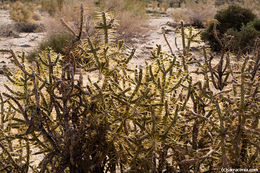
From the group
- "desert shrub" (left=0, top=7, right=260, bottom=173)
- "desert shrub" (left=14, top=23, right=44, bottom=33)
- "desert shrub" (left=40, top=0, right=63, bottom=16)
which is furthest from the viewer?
"desert shrub" (left=40, top=0, right=63, bottom=16)

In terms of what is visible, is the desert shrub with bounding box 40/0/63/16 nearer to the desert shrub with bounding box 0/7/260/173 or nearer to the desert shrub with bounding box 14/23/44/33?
the desert shrub with bounding box 14/23/44/33

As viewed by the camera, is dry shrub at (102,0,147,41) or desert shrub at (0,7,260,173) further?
dry shrub at (102,0,147,41)

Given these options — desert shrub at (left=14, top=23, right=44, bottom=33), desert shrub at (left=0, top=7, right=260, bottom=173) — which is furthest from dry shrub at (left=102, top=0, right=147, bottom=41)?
desert shrub at (left=0, top=7, right=260, bottom=173)

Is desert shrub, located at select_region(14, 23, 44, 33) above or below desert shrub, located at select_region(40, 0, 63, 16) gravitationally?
below

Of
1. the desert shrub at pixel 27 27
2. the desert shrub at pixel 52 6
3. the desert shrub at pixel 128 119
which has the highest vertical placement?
the desert shrub at pixel 52 6

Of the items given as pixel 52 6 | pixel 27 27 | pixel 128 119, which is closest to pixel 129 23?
pixel 27 27

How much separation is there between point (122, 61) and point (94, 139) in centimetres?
52

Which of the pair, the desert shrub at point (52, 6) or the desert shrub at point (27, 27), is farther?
the desert shrub at point (52, 6)

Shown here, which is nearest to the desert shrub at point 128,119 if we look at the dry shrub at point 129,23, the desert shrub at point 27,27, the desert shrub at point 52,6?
the dry shrub at point 129,23

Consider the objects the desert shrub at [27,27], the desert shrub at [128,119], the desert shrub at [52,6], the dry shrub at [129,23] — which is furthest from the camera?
the desert shrub at [52,6]

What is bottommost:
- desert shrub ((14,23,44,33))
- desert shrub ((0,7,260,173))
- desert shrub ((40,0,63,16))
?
desert shrub ((14,23,44,33))

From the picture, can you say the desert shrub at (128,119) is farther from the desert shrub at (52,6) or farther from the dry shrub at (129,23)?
the desert shrub at (52,6)

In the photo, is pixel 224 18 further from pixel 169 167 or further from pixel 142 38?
pixel 169 167

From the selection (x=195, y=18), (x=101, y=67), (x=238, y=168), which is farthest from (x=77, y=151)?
(x=195, y=18)
